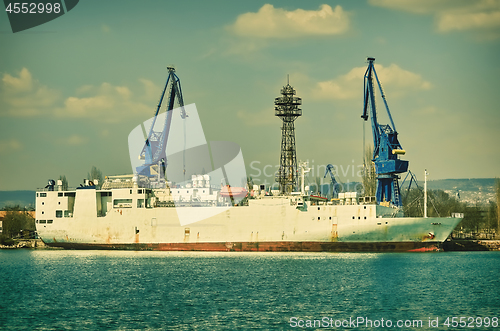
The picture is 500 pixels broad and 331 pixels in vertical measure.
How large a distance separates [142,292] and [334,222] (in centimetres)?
2405

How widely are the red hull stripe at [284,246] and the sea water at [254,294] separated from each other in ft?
10.8

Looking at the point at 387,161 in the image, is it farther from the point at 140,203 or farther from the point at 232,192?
the point at 140,203

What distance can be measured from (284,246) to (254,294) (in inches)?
889

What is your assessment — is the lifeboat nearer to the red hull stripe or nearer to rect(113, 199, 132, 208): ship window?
the red hull stripe

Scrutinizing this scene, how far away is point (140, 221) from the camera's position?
5462 cm

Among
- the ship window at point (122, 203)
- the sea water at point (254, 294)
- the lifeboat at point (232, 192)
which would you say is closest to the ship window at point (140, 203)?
the ship window at point (122, 203)

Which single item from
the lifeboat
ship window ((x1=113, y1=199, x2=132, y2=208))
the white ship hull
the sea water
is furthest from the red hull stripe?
the lifeboat

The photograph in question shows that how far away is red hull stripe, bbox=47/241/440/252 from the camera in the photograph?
156 feet

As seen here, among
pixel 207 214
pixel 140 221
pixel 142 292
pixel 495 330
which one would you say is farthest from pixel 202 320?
pixel 140 221

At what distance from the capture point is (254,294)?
2777 cm

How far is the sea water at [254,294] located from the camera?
2209cm

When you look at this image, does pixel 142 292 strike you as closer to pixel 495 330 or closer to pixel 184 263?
pixel 184 263

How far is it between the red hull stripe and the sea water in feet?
10.8

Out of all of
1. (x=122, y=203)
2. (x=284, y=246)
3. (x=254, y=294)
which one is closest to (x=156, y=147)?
(x=122, y=203)
